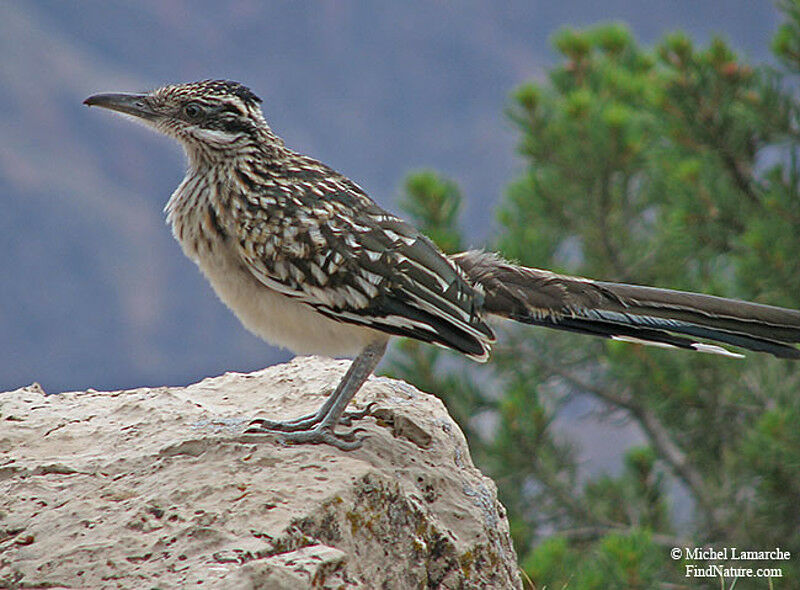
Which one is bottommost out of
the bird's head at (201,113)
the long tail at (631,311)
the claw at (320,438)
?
the claw at (320,438)

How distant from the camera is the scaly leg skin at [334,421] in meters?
3.95

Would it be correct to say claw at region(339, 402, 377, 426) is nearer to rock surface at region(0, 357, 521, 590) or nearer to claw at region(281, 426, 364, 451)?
rock surface at region(0, 357, 521, 590)

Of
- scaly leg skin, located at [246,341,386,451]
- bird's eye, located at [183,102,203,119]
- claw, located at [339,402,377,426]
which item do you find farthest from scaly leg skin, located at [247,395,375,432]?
bird's eye, located at [183,102,203,119]

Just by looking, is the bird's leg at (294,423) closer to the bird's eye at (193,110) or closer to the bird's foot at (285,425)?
the bird's foot at (285,425)

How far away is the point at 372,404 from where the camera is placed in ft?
14.4

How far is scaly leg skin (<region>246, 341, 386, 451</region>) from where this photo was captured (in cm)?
395

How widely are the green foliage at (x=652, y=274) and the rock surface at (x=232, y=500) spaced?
2.86 metres

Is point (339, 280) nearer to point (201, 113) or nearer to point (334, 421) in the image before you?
point (334, 421)

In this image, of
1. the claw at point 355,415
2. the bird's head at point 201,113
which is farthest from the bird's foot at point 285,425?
the bird's head at point 201,113

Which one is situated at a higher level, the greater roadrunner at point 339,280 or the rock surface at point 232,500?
the greater roadrunner at point 339,280

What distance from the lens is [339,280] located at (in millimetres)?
3928

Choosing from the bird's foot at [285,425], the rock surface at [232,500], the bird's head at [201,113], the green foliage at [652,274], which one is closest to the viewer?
the rock surface at [232,500]

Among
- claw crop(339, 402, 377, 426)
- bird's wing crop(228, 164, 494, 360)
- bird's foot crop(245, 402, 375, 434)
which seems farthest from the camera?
claw crop(339, 402, 377, 426)

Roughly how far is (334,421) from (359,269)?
1.99 feet
